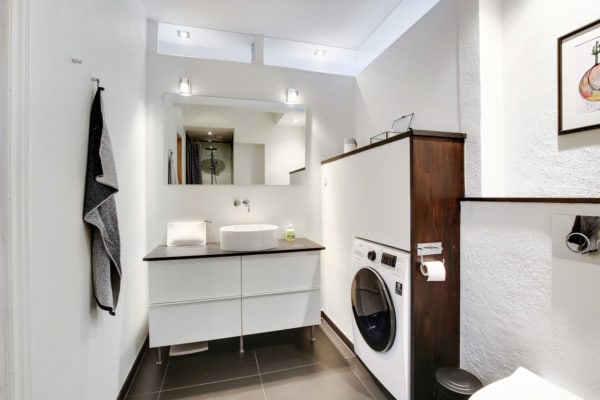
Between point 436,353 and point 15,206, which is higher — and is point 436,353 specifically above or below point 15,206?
below

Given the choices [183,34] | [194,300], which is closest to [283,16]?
[183,34]

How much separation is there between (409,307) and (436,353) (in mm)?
308

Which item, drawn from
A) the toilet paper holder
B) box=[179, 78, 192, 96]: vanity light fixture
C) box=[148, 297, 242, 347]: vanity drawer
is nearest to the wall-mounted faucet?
box=[148, 297, 242, 347]: vanity drawer

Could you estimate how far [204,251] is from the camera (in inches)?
80.4

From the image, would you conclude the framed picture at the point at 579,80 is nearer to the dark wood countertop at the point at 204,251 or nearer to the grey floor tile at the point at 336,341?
the dark wood countertop at the point at 204,251

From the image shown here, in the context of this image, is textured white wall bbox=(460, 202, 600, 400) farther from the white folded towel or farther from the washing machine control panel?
the white folded towel

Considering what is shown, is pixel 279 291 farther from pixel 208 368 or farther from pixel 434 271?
pixel 434 271

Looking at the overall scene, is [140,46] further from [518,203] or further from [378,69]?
[518,203]

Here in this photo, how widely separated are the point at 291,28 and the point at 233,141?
113cm

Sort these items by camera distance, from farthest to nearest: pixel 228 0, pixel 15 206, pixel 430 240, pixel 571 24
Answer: pixel 228 0
pixel 430 240
pixel 571 24
pixel 15 206

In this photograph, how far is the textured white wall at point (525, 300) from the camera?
1029mm

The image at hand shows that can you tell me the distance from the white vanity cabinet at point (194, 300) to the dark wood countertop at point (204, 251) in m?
0.04

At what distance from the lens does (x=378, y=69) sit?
7.77ft

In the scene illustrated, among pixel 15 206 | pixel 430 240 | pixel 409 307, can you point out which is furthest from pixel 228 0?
pixel 409 307
